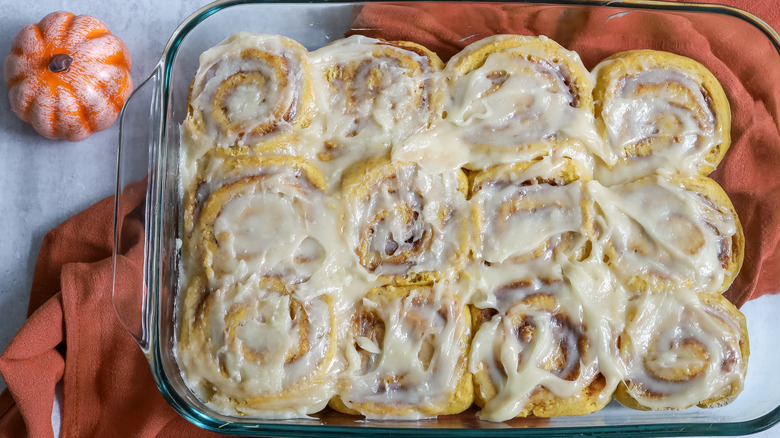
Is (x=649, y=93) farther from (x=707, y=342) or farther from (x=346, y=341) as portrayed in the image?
(x=346, y=341)

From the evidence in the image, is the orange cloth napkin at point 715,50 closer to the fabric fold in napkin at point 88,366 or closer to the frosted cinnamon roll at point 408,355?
the frosted cinnamon roll at point 408,355


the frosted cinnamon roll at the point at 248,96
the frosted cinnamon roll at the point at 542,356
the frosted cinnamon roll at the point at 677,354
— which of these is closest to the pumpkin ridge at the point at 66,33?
the frosted cinnamon roll at the point at 248,96

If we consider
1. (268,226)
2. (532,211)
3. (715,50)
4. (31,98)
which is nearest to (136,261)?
(268,226)

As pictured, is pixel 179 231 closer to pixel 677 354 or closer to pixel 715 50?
pixel 677 354

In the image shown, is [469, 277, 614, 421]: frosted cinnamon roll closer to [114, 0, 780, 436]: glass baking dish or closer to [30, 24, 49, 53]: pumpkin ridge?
[114, 0, 780, 436]: glass baking dish

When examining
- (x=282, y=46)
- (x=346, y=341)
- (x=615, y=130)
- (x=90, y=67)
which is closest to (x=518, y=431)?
(x=346, y=341)
